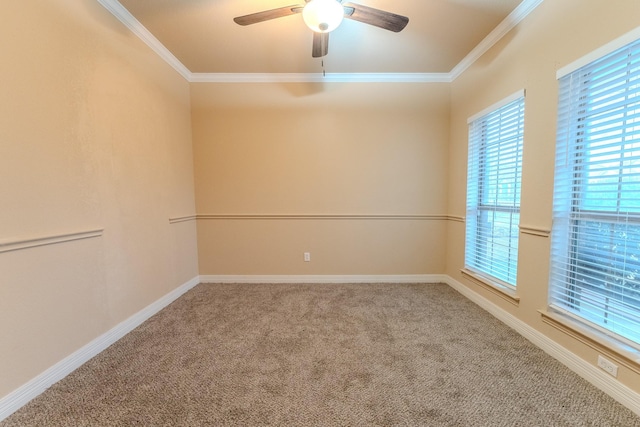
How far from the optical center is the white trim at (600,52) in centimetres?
133

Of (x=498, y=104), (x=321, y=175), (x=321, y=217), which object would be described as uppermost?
(x=498, y=104)

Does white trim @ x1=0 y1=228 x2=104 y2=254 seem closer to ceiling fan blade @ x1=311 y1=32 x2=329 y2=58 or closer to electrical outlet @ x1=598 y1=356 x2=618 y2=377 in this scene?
ceiling fan blade @ x1=311 y1=32 x2=329 y2=58

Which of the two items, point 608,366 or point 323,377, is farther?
point 323,377

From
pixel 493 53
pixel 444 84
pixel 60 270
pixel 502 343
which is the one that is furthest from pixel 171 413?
pixel 444 84

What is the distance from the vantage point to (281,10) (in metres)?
1.71

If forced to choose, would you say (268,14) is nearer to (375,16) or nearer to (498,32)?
(375,16)

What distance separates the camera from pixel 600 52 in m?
1.47

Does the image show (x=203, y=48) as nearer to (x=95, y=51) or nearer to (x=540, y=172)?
(x=95, y=51)

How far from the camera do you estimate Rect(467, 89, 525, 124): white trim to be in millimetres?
2062

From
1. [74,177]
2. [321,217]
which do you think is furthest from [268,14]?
[321,217]

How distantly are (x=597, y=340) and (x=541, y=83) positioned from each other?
175 cm

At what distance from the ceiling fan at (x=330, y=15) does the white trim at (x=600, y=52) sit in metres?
Answer: 1.09

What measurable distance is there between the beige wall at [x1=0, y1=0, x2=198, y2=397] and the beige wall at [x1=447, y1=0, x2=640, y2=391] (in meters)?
3.27

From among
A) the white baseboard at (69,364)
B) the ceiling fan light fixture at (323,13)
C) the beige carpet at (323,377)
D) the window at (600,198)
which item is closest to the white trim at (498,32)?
the window at (600,198)
